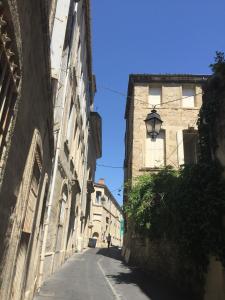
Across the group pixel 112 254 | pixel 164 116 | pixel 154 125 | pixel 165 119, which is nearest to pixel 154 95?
pixel 164 116

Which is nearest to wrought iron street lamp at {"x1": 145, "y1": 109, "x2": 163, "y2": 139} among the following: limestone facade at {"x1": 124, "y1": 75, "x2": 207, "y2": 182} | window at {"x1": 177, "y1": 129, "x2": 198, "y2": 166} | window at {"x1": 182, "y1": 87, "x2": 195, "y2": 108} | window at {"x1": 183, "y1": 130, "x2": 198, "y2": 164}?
limestone facade at {"x1": 124, "y1": 75, "x2": 207, "y2": 182}

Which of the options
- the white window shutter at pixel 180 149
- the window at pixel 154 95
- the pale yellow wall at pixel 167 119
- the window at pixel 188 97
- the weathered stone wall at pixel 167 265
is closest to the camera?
the weathered stone wall at pixel 167 265

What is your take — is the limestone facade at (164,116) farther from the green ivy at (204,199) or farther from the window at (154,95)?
the green ivy at (204,199)

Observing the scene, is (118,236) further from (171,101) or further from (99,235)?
(171,101)

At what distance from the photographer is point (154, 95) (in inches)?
800

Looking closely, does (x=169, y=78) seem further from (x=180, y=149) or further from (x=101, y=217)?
(x=101, y=217)

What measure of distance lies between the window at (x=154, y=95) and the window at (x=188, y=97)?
150 centimetres

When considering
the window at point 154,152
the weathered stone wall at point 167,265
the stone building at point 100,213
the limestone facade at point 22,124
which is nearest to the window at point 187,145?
the window at point 154,152

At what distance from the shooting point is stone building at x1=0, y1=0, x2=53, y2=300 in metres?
2.98

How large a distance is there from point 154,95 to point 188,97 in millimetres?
2118

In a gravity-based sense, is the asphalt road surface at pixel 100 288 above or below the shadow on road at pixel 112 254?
below

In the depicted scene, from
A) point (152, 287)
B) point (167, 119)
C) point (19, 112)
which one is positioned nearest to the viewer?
point (19, 112)

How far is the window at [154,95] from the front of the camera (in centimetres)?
2008

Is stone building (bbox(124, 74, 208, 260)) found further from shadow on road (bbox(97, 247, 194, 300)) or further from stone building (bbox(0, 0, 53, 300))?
stone building (bbox(0, 0, 53, 300))
